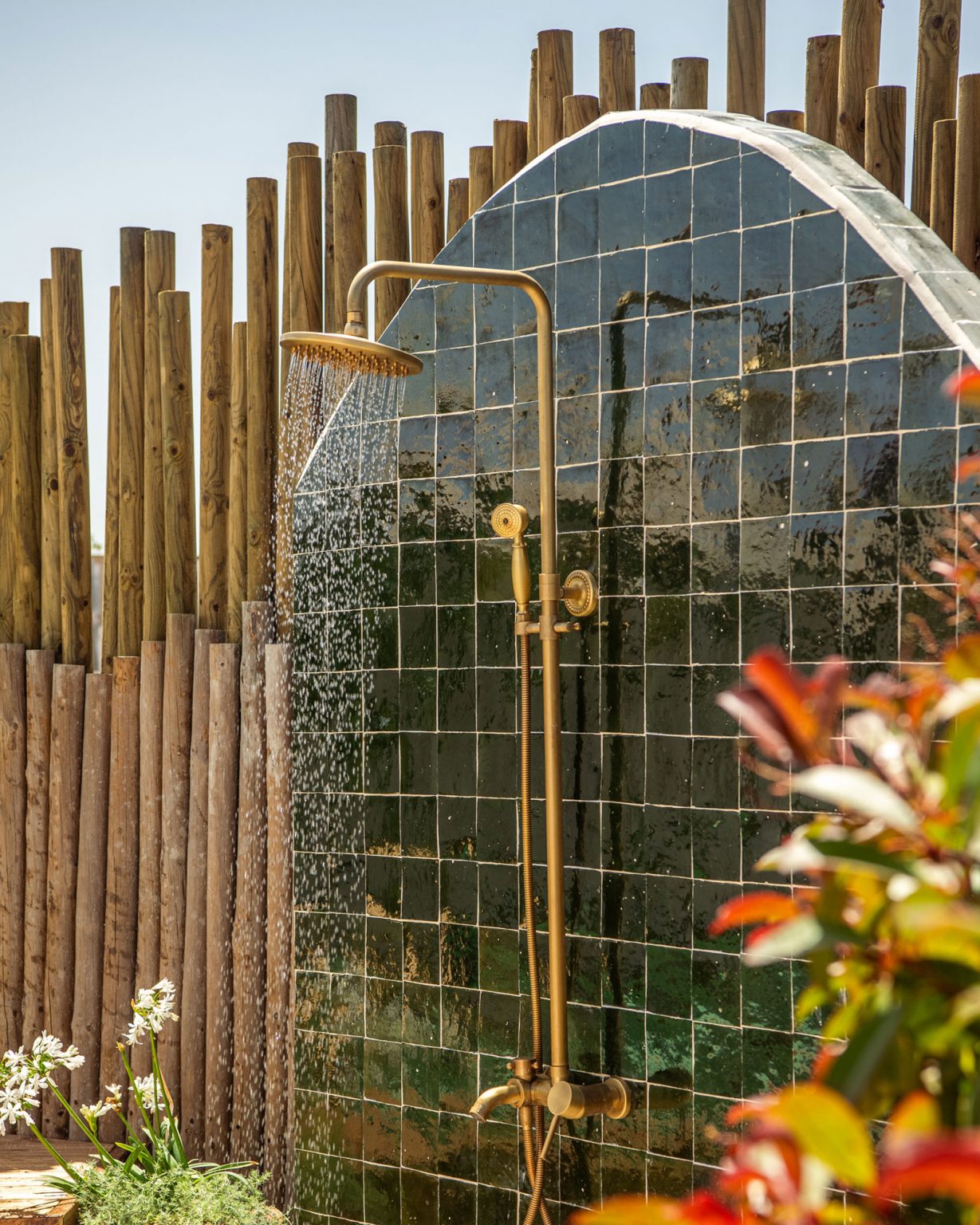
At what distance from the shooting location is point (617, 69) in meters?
2.89

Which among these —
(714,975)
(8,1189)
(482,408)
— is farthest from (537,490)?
(8,1189)

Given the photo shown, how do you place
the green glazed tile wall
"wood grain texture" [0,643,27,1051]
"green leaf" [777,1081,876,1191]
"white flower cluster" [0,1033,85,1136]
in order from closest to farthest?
1. "green leaf" [777,1081,876,1191]
2. the green glazed tile wall
3. "white flower cluster" [0,1033,85,1136]
4. "wood grain texture" [0,643,27,1051]

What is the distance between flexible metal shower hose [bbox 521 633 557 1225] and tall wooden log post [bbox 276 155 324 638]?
43.3 inches

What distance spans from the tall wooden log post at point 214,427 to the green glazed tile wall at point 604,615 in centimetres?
64

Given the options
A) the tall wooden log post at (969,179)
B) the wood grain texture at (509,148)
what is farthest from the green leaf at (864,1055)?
the wood grain texture at (509,148)

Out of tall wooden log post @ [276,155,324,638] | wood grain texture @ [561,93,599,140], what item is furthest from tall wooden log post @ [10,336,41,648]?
wood grain texture @ [561,93,599,140]

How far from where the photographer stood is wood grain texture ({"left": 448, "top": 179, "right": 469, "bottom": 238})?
3137 millimetres

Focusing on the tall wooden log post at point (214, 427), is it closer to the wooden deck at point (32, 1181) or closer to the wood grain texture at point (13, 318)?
the wood grain texture at point (13, 318)

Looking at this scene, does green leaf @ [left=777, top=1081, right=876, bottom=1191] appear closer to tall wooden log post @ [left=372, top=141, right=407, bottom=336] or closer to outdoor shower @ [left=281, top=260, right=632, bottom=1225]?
outdoor shower @ [left=281, top=260, right=632, bottom=1225]

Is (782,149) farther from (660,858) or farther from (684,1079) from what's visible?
(684,1079)

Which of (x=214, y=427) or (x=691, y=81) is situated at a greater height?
(x=691, y=81)

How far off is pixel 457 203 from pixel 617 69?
1.61 feet

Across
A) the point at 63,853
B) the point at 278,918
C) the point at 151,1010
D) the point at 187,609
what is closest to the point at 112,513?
the point at 187,609

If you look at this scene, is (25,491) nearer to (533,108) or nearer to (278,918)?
(278,918)
